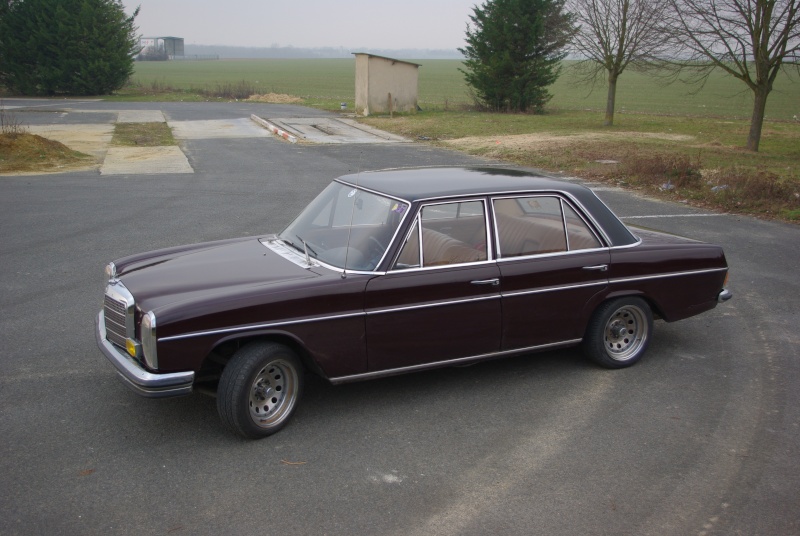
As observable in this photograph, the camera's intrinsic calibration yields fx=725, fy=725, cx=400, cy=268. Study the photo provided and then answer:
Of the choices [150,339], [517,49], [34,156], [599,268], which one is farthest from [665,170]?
[517,49]

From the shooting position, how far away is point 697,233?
10.7 meters

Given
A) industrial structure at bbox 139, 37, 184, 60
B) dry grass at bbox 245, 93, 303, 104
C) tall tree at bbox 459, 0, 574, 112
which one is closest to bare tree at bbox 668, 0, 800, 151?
tall tree at bbox 459, 0, 574, 112

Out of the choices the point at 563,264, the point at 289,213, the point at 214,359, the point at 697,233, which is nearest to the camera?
the point at 214,359

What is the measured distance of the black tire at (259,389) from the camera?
14.2 ft

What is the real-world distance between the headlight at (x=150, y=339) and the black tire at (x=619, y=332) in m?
3.23

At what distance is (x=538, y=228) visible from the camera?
217 inches

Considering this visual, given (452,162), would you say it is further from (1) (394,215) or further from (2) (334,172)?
(1) (394,215)

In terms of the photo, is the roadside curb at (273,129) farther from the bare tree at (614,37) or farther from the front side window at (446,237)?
the front side window at (446,237)

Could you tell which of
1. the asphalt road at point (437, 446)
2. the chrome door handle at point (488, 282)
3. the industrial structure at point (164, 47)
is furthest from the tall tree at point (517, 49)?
the industrial structure at point (164, 47)

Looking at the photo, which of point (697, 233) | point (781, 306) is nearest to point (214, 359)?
point (781, 306)

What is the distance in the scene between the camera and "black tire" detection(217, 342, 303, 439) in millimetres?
4328

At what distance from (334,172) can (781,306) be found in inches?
429

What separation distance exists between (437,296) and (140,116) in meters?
28.8

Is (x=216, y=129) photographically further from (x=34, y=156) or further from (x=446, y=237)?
(x=446, y=237)
